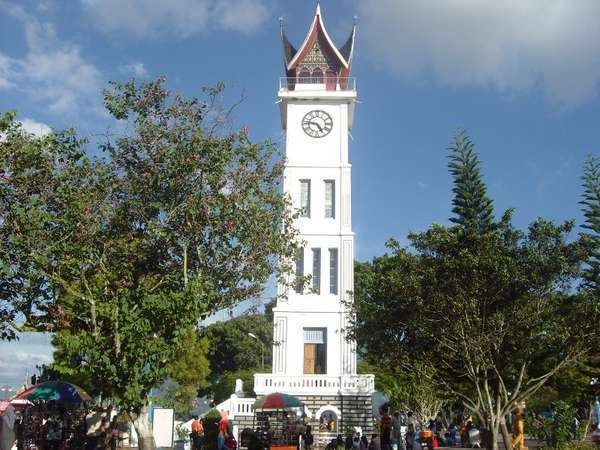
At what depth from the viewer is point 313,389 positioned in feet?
96.8

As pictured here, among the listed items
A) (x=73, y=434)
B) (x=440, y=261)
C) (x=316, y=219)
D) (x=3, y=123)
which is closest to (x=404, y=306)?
(x=440, y=261)

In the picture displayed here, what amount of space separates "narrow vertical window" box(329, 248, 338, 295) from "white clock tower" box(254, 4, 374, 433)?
0.15 ft

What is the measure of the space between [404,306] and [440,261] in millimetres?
1618

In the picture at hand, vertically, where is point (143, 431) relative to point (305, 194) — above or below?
below

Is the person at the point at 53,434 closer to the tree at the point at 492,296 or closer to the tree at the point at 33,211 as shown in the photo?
the tree at the point at 33,211

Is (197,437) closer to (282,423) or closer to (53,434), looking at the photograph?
(282,423)

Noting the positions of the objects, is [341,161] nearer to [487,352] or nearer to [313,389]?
[313,389]

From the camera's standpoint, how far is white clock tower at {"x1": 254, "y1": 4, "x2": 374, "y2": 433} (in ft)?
96.9

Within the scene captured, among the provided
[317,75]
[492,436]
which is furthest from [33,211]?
[317,75]

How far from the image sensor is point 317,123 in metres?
34.6

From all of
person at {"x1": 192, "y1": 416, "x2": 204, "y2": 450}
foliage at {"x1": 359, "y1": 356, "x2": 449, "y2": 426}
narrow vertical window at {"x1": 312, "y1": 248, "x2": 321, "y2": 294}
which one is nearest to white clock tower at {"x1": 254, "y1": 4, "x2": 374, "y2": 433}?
narrow vertical window at {"x1": 312, "y1": 248, "x2": 321, "y2": 294}

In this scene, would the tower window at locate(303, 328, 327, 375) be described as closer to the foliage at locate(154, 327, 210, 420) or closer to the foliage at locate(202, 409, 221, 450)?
the foliage at locate(154, 327, 210, 420)

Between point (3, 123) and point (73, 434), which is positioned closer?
point (3, 123)

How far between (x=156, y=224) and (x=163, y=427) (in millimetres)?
8579
